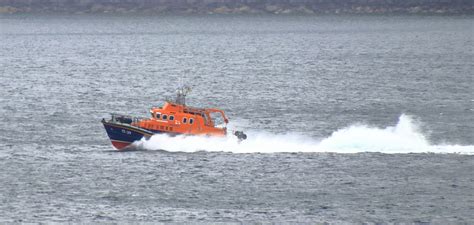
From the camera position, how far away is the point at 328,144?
304 ft

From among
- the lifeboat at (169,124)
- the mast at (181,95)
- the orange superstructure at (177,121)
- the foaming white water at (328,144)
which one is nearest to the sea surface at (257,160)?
the foaming white water at (328,144)

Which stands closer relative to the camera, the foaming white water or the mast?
the mast

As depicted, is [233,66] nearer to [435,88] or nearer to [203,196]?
[435,88]

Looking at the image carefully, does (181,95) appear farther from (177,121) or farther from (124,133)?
(124,133)

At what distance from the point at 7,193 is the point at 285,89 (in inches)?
2591

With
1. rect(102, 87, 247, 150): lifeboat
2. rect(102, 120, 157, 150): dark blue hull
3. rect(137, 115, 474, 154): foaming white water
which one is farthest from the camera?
rect(137, 115, 474, 154): foaming white water

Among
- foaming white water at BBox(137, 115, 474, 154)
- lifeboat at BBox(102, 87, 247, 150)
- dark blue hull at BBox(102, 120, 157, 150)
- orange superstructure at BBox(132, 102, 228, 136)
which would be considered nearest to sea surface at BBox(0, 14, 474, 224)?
foaming white water at BBox(137, 115, 474, 154)

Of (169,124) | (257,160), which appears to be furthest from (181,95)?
(257,160)

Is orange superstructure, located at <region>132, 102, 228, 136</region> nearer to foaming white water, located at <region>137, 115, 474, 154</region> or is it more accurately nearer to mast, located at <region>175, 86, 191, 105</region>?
mast, located at <region>175, 86, 191, 105</region>

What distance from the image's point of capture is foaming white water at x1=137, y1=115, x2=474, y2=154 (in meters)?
89.2

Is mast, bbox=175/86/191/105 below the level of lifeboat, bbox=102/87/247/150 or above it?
above

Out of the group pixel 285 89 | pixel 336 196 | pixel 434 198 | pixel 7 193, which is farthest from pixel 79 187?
pixel 285 89

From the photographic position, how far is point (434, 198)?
252 feet

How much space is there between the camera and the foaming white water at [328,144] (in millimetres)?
89188
